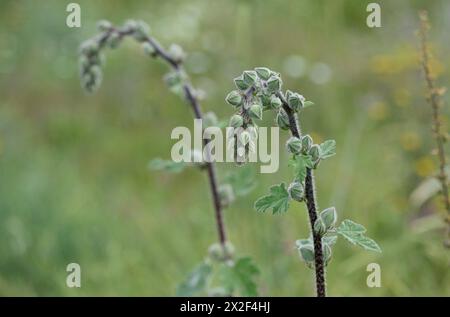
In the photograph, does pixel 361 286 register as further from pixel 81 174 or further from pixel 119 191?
pixel 81 174

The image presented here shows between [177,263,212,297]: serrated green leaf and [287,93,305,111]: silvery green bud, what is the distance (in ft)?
2.12

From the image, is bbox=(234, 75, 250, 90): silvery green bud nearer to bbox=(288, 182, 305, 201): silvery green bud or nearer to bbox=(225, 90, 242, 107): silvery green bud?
bbox=(225, 90, 242, 107): silvery green bud

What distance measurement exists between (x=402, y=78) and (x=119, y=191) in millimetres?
1745

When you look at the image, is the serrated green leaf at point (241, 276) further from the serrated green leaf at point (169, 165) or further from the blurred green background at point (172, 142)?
the blurred green background at point (172, 142)

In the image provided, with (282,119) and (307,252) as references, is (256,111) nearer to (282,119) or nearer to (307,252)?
(282,119)

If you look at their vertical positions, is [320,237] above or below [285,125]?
below

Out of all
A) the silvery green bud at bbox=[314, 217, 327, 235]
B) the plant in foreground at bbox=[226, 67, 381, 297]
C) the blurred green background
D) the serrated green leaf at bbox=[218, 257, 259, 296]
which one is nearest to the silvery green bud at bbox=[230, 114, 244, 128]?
the plant in foreground at bbox=[226, 67, 381, 297]

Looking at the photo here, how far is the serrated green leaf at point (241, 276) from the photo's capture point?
1599mm

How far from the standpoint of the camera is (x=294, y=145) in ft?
3.81

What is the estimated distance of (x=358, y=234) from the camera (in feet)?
4.00

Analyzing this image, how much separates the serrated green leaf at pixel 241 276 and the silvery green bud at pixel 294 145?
0.49m
